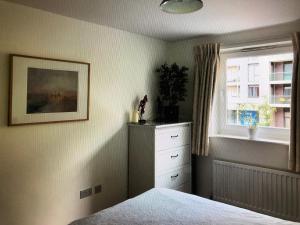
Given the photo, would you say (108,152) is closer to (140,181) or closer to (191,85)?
(140,181)

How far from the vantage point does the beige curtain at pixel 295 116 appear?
277 centimetres

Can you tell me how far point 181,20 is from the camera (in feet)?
9.45

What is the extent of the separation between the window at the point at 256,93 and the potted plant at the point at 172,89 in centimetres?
51

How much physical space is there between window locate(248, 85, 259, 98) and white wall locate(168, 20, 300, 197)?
553mm

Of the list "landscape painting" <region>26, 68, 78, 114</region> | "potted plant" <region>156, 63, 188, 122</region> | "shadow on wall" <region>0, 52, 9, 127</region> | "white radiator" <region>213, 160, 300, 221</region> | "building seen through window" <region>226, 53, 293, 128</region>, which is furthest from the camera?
"potted plant" <region>156, 63, 188, 122</region>

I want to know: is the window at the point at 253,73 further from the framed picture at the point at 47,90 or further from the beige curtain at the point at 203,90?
the framed picture at the point at 47,90

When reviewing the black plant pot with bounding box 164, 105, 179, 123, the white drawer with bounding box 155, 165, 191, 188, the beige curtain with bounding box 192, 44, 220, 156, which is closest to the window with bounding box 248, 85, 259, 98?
the beige curtain with bounding box 192, 44, 220, 156

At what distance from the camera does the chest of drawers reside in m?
3.12

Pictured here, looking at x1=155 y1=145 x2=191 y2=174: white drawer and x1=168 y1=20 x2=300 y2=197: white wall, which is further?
x1=155 y1=145 x2=191 y2=174: white drawer

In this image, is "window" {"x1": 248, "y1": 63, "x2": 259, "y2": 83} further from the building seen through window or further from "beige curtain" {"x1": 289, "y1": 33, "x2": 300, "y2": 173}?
"beige curtain" {"x1": 289, "y1": 33, "x2": 300, "y2": 173}

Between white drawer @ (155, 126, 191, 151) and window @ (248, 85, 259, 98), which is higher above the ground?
window @ (248, 85, 259, 98)

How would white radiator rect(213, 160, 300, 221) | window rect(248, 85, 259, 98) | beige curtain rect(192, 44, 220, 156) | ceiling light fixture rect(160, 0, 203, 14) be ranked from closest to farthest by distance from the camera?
1. ceiling light fixture rect(160, 0, 203, 14)
2. white radiator rect(213, 160, 300, 221)
3. window rect(248, 85, 259, 98)
4. beige curtain rect(192, 44, 220, 156)

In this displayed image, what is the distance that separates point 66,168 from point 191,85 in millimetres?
2035

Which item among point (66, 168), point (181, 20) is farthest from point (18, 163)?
point (181, 20)
